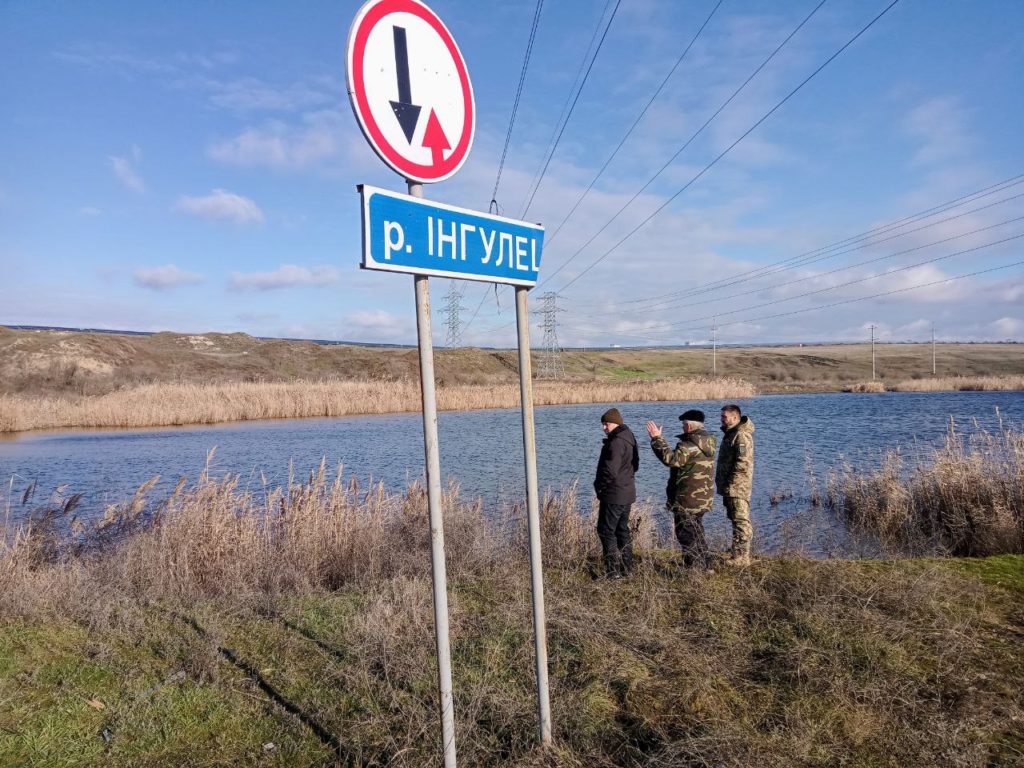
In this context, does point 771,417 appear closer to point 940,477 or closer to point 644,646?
point 940,477

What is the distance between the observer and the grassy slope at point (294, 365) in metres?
51.1

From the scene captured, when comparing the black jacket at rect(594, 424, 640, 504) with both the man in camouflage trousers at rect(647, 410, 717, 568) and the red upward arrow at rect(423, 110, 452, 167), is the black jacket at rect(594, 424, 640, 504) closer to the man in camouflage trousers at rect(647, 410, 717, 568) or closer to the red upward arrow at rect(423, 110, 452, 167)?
the man in camouflage trousers at rect(647, 410, 717, 568)

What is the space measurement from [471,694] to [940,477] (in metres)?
8.71

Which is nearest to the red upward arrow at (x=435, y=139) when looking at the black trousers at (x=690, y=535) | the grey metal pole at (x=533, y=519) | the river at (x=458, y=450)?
the grey metal pole at (x=533, y=519)

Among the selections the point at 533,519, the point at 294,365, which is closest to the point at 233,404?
the point at 533,519

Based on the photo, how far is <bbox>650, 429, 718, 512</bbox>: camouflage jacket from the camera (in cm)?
685

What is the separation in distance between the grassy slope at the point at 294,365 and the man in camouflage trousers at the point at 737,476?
48.0 metres

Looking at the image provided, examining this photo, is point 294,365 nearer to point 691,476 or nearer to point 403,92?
point 691,476

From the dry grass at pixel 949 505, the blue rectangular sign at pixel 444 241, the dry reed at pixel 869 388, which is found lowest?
the dry reed at pixel 869 388

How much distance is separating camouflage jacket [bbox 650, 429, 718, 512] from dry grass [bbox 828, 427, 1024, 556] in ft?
10.4

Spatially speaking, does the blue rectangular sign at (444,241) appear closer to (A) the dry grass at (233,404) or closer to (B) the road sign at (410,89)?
(B) the road sign at (410,89)

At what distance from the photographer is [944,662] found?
415 cm

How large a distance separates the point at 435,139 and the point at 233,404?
1270 inches

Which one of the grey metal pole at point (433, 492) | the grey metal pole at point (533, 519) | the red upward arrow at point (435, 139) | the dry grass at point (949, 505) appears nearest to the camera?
the grey metal pole at point (433, 492)
